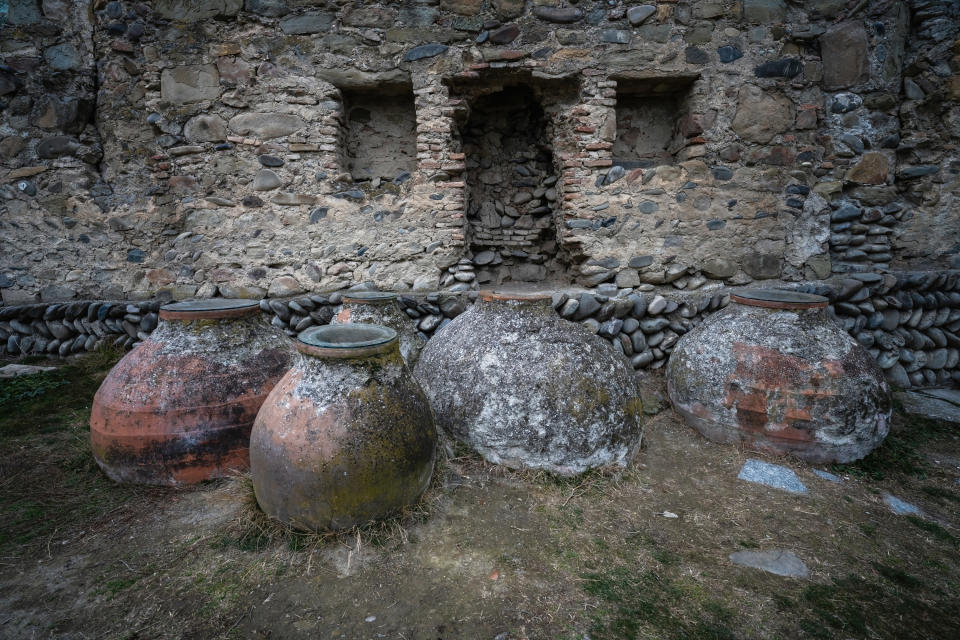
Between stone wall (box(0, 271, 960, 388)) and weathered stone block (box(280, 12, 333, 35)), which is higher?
weathered stone block (box(280, 12, 333, 35))

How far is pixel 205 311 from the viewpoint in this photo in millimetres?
2641

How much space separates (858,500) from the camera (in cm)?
254

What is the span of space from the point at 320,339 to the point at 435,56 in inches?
129

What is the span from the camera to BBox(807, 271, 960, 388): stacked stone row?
421cm

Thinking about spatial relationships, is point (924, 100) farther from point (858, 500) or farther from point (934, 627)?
point (934, 627)

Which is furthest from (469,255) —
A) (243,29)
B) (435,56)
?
(243,29)

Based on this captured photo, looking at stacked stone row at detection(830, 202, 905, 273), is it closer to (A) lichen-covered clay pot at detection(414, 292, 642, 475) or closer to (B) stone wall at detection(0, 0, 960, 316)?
(B) stone wall at detection(0, 0, 960, 316)

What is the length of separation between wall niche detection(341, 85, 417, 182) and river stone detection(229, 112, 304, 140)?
0.54 metres

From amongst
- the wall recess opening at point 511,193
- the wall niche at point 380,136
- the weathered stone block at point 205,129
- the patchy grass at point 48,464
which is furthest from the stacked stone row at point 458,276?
the patchy grass at point 48,464

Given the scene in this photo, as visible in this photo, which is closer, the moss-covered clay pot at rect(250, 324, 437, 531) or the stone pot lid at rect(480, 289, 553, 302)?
the moss-covered clay pot at rect(250, 324, 437, 531)

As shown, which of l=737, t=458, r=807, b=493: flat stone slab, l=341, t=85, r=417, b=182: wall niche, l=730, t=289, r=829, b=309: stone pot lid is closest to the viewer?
l=737, t=458, r=807, b=493: flat stone slab

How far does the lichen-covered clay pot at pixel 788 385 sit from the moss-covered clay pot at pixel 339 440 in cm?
214

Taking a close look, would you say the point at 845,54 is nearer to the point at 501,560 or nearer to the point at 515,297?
the point at 515,297

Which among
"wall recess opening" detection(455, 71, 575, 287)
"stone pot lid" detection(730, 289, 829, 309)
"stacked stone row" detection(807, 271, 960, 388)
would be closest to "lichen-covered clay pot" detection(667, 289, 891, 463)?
"stone pot lid" detection(730, 289, 829, 309)
